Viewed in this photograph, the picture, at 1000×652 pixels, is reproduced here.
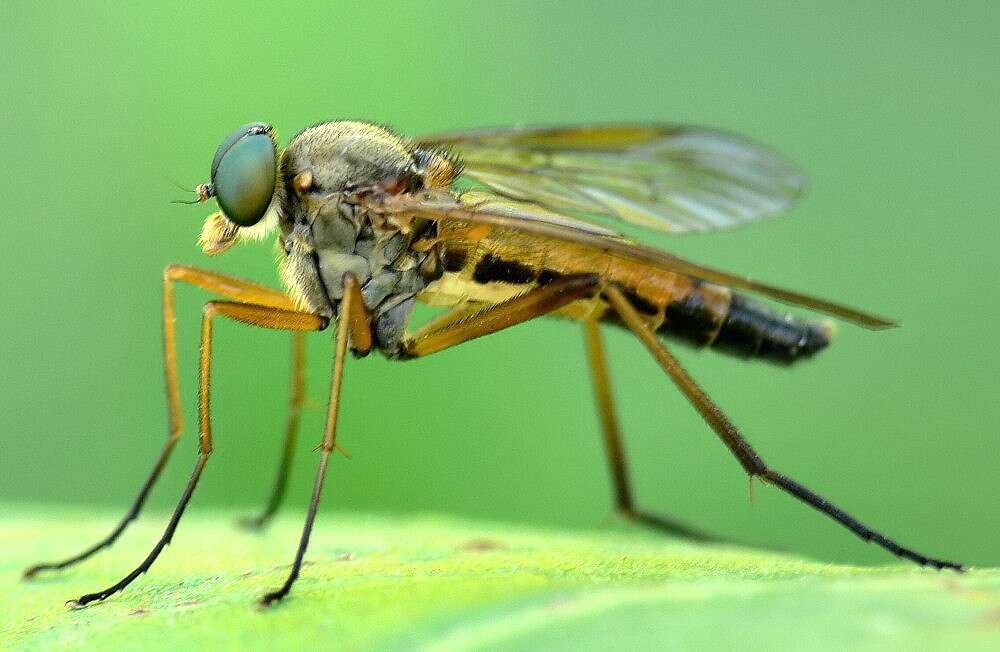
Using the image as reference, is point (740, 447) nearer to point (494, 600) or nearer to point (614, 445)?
point (614, 445)

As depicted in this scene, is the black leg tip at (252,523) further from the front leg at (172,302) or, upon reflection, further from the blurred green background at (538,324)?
the blurred green background at (538,324)

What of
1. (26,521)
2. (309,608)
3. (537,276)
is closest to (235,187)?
(537,276)

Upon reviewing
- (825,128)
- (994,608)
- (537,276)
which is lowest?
(994,608)

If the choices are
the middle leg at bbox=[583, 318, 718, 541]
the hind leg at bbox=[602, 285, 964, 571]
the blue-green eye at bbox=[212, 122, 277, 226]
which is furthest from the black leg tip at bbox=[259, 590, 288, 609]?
the middle leg at bbox=[583, 318, 718, 541]

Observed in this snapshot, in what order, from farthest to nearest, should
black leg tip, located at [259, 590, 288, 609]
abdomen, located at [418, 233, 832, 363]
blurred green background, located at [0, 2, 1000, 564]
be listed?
blurred green background, located at [0, 2, 1000, 564], abdomen, located at [418, 233, 832, 363], black leg tip, located at [259, 590, 288, 609]

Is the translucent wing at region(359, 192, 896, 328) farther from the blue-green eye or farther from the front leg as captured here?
the front leg

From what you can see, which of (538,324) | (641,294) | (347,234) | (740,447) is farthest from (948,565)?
(538,324)

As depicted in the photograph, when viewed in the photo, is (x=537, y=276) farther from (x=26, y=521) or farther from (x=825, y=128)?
(x=825, y=128)
